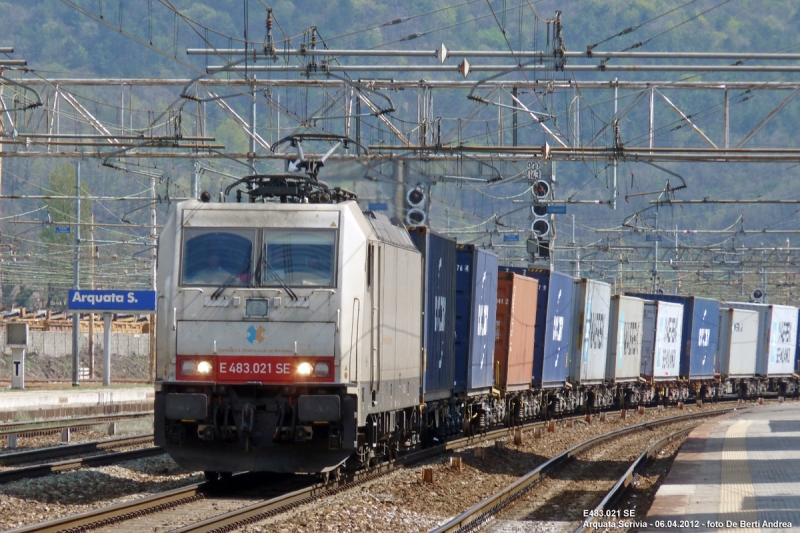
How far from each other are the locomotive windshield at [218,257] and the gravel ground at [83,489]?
112 inches

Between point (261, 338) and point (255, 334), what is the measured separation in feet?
0.29

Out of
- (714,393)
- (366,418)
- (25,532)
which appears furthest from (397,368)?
(714,393)

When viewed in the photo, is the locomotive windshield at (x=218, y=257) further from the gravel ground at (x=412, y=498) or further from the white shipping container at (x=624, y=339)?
the white shipping container at (x=624, y=339)

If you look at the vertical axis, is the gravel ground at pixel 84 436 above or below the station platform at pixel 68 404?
above

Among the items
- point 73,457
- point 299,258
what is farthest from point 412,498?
point 73,457

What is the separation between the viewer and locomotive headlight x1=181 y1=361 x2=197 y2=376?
12805 millimetres

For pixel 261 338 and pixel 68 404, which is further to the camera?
pixel 68 404

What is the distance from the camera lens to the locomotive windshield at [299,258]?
511 inches

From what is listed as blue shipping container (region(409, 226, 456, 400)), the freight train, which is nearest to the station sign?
blue shipping container (region(409, 226, 456, 400))

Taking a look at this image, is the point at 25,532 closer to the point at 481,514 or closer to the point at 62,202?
the point at 481,514

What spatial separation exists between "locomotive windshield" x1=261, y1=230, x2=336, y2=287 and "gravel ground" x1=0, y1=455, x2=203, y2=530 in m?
3.24

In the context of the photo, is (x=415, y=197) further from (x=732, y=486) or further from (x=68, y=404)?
(x=732, y=486)

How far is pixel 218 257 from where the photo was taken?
13.2 m

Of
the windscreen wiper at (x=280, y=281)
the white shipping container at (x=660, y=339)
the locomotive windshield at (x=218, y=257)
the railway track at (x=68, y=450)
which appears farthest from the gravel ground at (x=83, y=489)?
the white shipping container at (x=660, y=339)
